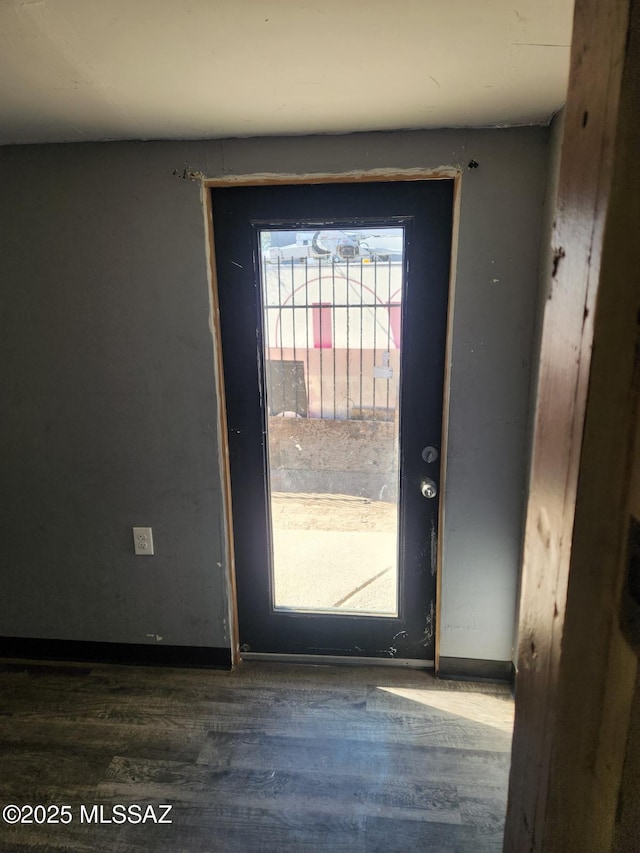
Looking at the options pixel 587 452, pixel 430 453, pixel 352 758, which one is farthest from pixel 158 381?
pixel 587 452

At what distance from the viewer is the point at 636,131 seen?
1.20 feet

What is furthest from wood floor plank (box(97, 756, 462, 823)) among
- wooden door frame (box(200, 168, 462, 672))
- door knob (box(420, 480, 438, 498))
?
door knob (box(420, 480, 438, 498))

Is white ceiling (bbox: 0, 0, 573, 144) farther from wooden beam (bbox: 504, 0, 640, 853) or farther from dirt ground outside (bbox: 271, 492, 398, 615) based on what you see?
dirt ground outside (bbox: 271, 492, 398, 615)

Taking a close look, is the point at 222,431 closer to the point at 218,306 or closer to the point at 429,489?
the point at 218,306

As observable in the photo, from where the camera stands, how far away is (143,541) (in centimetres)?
208

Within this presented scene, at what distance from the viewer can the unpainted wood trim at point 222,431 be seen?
6.03 ft

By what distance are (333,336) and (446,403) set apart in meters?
0.51

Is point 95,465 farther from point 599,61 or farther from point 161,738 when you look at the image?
point 599,61

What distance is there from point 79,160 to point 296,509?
1.58 m

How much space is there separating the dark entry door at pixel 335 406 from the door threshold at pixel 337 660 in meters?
0.03

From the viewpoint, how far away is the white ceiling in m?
1.03

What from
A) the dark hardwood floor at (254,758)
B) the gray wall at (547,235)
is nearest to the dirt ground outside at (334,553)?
the dark hardwood floor at (254,758)

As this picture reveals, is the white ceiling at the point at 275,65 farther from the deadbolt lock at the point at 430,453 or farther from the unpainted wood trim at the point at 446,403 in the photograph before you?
the deadbolt lock at the point at 430,453

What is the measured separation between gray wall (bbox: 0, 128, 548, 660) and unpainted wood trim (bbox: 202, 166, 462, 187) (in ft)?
0.08
